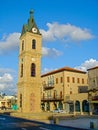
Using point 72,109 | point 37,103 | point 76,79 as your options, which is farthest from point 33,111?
point 76,79

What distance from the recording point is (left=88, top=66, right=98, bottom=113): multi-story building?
50.0 metres

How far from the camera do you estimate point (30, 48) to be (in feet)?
178

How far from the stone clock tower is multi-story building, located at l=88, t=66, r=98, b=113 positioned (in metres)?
11.0

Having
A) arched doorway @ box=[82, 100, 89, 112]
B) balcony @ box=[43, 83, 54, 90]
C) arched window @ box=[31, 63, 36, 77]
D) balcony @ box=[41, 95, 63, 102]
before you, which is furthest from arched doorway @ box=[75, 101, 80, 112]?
arched window @ box=[31, 63, 36, 77]

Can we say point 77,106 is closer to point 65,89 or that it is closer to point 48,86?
point 65,89

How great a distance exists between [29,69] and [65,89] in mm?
13215

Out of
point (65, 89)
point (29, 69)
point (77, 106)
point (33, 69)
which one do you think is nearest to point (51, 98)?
point (65, 89)

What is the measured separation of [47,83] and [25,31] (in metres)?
20.7

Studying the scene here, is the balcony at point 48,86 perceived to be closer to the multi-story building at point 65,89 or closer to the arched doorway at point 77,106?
the multi-story building at point 65,89

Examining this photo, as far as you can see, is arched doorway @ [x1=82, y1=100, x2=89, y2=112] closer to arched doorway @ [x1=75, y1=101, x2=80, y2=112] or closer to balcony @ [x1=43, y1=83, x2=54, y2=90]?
arched doorway @ [x1=75, y1=101, x2=80, y2=112]

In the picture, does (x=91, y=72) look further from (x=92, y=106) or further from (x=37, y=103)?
(x=37, y=103)

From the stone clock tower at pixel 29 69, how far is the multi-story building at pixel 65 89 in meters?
10.0

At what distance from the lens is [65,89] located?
2429 inches

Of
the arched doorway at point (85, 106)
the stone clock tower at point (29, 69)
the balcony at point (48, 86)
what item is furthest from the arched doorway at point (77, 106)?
the balcony at point (48, 86)
